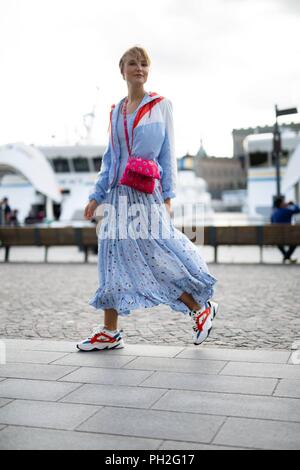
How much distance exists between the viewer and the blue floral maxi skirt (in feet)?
13.7

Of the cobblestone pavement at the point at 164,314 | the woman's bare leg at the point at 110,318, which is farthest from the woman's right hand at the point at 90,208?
the cobblestone pavement at the point at 164,314

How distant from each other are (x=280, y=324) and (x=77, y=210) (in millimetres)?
39080

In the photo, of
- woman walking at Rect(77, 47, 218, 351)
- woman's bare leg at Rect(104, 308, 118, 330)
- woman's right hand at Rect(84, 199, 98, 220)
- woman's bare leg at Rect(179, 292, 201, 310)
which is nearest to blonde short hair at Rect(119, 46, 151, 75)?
woman walking at Rect(77, 47, 218, 351)

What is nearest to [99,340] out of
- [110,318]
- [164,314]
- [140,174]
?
[110,318]

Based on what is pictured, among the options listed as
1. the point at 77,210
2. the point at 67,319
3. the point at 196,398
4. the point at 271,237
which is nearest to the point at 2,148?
the point at 77,210

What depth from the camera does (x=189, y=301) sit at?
4273 millimetres

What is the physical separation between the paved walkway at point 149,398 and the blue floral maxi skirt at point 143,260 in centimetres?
36

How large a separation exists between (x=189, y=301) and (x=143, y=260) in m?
0.40

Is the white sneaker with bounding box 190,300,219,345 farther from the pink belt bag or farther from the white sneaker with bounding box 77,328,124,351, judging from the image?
the pink belt bag

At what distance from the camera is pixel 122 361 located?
13.0 feet

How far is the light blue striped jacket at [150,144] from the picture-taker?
13.8ft

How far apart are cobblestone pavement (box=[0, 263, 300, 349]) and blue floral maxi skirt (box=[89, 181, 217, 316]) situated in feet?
2.10

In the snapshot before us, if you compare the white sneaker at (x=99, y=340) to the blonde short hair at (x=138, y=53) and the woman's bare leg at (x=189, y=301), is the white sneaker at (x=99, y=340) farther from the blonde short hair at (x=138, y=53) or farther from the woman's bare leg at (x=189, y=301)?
the blonde short hair at (x=138, y=53)

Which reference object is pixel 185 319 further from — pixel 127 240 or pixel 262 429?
pixel 262 429
